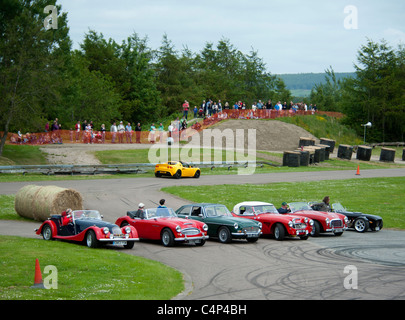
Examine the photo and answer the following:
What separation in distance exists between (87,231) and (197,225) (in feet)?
12.8

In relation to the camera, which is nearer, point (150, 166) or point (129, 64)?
point (150, 166)

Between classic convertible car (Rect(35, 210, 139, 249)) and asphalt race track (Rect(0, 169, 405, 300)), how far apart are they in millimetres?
669

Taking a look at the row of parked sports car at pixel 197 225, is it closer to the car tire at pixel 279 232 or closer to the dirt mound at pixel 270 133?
the car tire at pixel 279 232

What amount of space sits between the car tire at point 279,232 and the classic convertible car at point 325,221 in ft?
6.03

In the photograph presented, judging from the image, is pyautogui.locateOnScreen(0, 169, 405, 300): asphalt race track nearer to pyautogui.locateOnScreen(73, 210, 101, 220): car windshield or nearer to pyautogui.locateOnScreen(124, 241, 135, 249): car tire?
pyautogui.locateOnScreen(124, 241, 135, 249): car tire

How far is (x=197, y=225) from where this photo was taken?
63.9 ft

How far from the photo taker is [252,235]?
20.2 metres

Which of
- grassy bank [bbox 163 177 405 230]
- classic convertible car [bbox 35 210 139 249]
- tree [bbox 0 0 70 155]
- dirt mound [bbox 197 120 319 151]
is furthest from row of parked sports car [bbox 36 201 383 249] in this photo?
dirt mound [bbox 197 120 319 151]

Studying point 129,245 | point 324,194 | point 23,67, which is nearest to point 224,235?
point 129,245

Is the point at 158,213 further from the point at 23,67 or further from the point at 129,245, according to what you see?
the point at 23,67

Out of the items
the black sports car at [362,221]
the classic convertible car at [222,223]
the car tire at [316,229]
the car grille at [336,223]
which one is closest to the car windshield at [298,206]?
the black sports car at [362,221]
